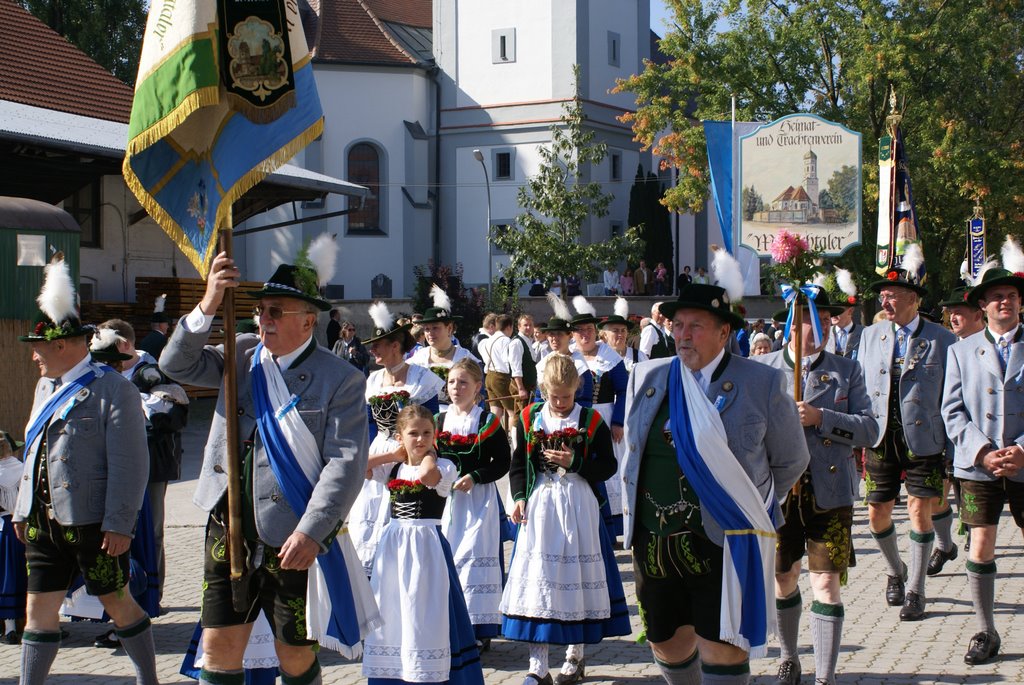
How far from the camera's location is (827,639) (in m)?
6.39

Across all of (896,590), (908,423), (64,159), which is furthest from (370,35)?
(896,590)

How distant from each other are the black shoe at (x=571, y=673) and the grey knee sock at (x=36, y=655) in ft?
8.50

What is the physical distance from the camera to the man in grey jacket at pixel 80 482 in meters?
6.11

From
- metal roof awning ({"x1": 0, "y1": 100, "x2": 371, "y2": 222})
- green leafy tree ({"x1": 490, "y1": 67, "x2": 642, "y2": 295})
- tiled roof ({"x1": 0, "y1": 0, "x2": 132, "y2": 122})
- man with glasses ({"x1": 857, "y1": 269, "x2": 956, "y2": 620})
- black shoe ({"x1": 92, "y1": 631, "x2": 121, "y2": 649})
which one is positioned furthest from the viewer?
green leafy tree ({"x1": 490, "y1": 67, "x2": 642, "y2": 295})

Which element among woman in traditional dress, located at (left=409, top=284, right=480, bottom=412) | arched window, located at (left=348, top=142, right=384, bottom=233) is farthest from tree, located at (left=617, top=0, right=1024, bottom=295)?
woman in traditional dress, located at (left=409, top=284, right=480, bottom=412)

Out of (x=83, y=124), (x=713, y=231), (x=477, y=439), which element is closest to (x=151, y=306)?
(x=83, y=124)

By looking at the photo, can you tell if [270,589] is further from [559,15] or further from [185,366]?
[559,15]

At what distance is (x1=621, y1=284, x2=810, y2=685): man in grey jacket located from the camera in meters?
5.19

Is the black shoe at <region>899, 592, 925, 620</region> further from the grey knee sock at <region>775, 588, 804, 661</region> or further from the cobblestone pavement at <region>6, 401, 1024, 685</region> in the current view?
the grey knee sock at <region>775, 588, 804, 661</region>

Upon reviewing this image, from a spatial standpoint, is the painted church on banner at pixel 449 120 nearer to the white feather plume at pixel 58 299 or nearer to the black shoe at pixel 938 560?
the black shoe at pixel 938 560

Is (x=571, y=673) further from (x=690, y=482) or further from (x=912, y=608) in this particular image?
(x=912, y=608)

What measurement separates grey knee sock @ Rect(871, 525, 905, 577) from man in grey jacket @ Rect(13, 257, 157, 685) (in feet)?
15.4

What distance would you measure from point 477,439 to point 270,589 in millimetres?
2534

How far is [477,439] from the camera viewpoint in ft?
24.5
